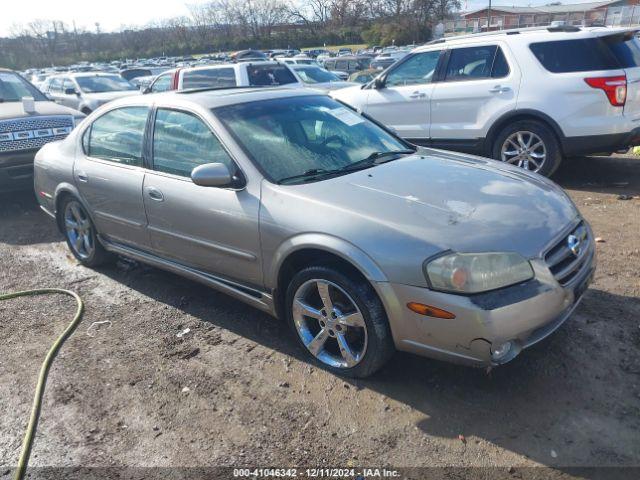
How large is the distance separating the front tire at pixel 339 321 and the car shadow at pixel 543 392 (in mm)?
174

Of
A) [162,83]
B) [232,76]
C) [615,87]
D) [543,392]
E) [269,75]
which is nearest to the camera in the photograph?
[543,392]

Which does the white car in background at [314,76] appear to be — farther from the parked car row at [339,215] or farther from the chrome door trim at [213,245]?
the chrome door trim at [213,245]

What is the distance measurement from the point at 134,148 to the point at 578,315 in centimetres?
358

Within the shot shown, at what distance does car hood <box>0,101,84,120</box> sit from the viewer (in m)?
7.26

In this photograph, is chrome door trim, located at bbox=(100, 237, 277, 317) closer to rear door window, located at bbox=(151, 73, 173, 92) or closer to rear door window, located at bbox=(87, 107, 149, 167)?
rear door window, located at bbox=(87, 107, 149, 167)

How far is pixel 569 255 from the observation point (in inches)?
120

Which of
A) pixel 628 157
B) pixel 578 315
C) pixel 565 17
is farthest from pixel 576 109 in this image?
pixel 565 17

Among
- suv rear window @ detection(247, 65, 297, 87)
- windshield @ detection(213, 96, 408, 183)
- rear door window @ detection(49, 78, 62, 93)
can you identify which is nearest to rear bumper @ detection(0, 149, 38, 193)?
windshield @ detection(213, 96, 408, 183)

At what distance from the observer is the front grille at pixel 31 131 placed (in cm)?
705

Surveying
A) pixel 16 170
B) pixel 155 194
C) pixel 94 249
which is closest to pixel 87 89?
pixel 16 170

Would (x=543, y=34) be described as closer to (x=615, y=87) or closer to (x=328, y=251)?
(x=615, y=87)

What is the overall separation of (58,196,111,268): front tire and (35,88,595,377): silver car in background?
315 millimetres

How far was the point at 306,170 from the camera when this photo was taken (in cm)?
359

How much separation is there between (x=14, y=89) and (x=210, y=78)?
141 inches
